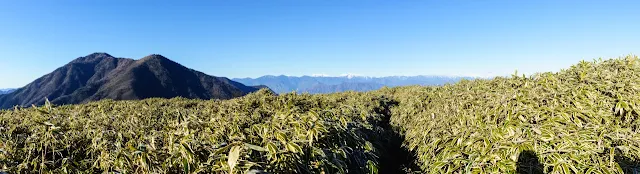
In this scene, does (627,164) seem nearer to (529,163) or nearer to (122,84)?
(529,163)

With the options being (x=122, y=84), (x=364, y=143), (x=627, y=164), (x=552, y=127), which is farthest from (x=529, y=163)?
(x=122, y=84)

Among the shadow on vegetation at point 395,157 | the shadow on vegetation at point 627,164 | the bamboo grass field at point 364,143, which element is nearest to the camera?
the bamboo grass field at point 364,143

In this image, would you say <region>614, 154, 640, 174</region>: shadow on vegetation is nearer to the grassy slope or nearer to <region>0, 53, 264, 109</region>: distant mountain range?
the grassy slope

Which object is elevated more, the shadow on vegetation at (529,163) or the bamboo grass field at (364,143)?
the bamboo grass field at (364,143)

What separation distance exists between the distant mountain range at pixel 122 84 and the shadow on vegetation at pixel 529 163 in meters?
117

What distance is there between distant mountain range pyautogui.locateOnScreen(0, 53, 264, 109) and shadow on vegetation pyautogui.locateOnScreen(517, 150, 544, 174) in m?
117

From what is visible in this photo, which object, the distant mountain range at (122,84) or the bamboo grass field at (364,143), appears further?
the distant mountain range at (122,84)

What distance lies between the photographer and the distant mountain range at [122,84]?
120269 millimetres

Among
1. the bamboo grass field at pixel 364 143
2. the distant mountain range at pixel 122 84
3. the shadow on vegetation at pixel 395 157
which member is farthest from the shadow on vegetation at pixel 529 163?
the distant mountain range at pixel 122 84

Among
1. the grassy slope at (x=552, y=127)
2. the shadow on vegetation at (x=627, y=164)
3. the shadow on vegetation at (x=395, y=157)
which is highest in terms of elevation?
the grassy slope at (x=552, y=127)

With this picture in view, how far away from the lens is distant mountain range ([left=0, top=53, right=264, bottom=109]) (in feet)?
395

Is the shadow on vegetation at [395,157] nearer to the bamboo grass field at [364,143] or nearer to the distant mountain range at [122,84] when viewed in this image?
the bamboo grass field at [364,143]

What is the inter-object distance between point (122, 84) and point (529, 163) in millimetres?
147373

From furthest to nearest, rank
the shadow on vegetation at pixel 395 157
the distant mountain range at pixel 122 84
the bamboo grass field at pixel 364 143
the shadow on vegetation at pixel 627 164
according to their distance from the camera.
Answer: the distant mountain range at pixel 122 84 → the shadow on vegetation at pixel 395 157 → the shadow on vegetation at pixel 627 164 → the bamboo grass field at pixel 364 143
